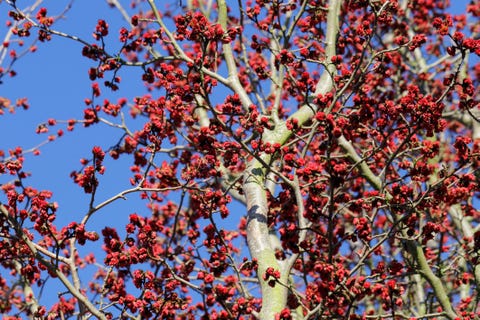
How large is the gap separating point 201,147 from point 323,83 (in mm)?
1972

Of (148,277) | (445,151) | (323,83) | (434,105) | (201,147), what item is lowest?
(148,277)

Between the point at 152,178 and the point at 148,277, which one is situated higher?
the point at 152,178

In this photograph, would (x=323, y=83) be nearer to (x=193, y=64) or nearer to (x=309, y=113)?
(x=309, y=113)

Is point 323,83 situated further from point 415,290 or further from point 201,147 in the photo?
point 415,290

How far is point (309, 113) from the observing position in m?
7.30

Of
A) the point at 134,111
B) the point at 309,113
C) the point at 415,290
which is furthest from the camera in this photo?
the point at 134,111

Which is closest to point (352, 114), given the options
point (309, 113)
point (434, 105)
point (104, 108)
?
point (309, 113)

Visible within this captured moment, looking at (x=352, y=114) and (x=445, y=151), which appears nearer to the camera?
(x=352, y=114)

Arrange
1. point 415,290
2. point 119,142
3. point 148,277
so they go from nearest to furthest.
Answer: point 148,277
point 119,142
point 415,290

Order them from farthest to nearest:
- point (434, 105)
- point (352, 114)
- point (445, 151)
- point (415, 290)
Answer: point (445, 151), point (415, 290), point (352, 114), point (434, 105)

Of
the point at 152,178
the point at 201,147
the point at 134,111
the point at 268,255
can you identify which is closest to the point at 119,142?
the point at 152,178

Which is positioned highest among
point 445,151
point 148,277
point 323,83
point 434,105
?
point 445,151

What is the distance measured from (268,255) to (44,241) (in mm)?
2932

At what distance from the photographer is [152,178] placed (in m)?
8.67
